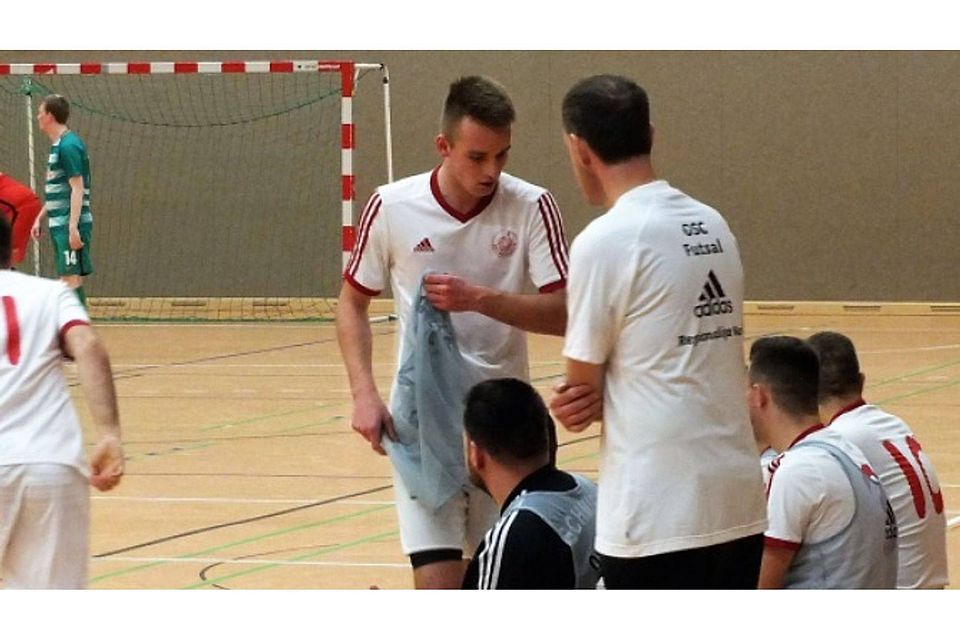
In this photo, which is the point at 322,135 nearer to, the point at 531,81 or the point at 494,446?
the point at 531,81

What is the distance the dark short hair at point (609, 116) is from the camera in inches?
122

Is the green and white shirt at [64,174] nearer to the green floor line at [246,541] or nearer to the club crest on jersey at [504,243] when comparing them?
the green floor line at [246,541]

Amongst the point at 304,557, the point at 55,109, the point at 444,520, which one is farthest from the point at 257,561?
the point at 55,109

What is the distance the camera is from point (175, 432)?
9984mm

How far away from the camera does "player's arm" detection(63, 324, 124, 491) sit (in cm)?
388

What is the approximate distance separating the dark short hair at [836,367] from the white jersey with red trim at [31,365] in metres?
1.97

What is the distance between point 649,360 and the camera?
10.2 feet

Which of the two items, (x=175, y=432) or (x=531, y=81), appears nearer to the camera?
(x=175, y=432)

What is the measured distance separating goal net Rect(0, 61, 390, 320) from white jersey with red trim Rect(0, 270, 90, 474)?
13.4 meters

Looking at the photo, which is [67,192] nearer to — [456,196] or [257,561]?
[257,561]

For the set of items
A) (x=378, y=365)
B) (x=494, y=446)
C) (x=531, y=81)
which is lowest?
(x=378, y=365)

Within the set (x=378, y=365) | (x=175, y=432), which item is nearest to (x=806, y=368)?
(x=175, y=432)

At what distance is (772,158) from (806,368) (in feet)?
44.9

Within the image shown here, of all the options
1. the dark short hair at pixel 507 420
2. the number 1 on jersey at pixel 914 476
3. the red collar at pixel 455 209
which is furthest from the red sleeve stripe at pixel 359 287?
the number 1 on jersey at pixel 914 476
